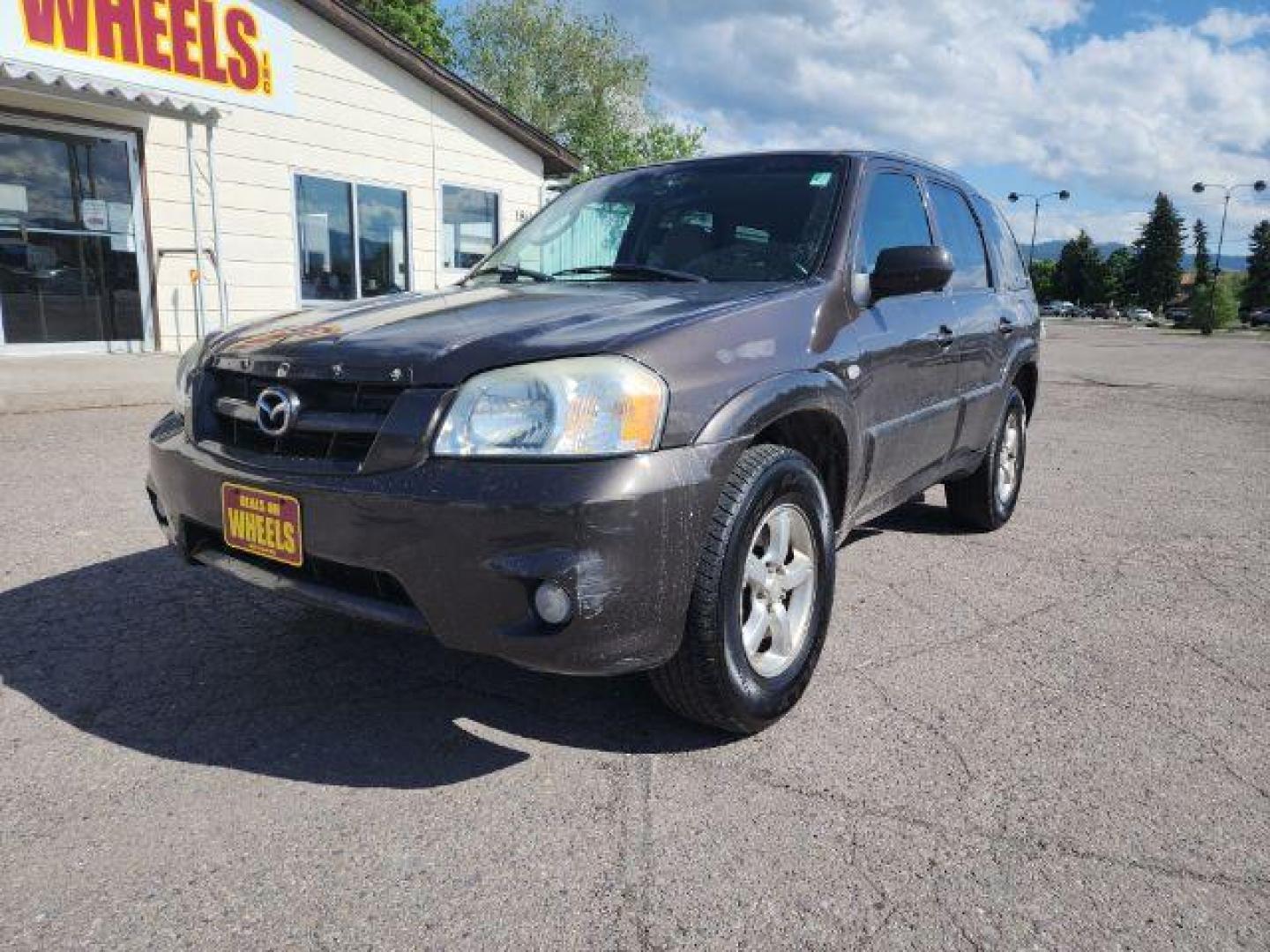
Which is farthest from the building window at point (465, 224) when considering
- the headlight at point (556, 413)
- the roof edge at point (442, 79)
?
the headlight at point (556, 413)

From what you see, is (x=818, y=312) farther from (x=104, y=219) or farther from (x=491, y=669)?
(x=104, y=219)

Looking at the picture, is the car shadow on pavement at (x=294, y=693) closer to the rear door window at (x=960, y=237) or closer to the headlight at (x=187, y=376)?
the headlight at (x=187, y=376)

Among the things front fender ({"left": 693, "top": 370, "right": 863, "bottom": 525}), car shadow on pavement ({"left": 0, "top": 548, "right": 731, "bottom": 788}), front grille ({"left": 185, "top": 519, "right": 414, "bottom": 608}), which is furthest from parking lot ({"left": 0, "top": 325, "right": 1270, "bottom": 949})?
front fender ({"left": 693, "top": 370, "right": 863, "bottom": 525})

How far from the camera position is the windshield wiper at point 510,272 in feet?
11.0

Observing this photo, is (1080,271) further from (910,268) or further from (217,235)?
(910,268)

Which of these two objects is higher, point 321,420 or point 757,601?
point 321,420

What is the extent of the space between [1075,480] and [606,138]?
3317 centimetres

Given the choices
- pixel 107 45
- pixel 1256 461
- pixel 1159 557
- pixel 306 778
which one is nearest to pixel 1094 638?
pixel 1159 557

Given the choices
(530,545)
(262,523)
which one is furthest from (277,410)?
(530,545)

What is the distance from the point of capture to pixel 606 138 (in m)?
36.1

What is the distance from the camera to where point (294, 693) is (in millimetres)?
2662

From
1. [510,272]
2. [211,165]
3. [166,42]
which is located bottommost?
[510,272]

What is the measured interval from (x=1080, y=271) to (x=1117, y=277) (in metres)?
4.19

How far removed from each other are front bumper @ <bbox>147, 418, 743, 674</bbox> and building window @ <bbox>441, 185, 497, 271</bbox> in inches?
468
